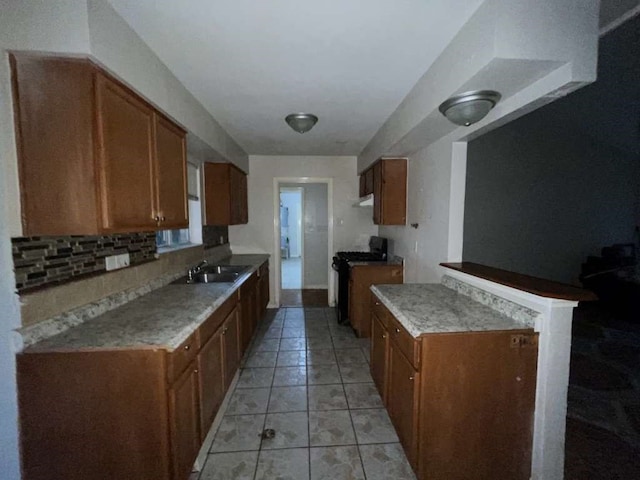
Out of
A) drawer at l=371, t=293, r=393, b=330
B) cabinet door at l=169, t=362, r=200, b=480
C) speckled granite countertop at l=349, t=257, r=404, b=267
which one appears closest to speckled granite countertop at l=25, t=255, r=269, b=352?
cabinet door at l=169, t=362, r=200, b=480

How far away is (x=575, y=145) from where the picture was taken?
414 centimetres

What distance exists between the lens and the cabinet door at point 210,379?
5.28 ft

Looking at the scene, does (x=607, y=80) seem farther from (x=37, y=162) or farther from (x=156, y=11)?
(x=37, y=162)

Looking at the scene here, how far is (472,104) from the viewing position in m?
1.47

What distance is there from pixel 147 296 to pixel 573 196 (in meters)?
5.55

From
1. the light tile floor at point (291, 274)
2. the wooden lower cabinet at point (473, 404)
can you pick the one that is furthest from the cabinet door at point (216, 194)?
the light tile floor at point (291, 274)

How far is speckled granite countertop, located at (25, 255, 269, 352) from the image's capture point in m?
1.21

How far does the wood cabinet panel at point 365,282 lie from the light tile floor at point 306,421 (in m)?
0.28

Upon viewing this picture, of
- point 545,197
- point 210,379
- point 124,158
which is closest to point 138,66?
point 124,158

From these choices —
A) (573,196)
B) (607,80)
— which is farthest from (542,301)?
(607,80)

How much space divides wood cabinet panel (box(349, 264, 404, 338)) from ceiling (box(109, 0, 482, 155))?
69.0 inches

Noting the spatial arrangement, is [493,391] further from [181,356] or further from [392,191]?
[392,191]

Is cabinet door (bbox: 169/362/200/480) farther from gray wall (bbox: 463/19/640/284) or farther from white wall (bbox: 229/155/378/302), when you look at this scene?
white wall (bbox: 229/155/378/302)

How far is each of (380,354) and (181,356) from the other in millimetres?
1334
